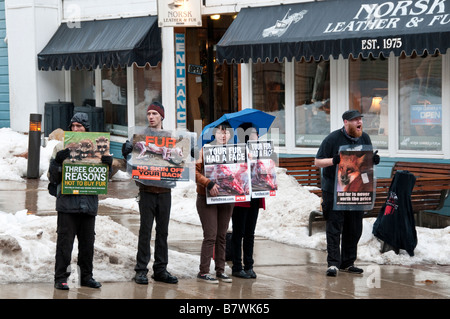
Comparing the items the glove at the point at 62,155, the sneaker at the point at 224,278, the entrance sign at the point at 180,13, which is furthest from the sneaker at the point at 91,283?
the entrance sign at the point at 180,13

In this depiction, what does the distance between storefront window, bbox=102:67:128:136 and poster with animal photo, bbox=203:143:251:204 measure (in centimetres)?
1053

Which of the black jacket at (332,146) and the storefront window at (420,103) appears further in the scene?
the storefront window at (420,103)

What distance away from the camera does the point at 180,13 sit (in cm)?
Result: 1631

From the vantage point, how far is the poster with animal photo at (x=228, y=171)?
8.24m

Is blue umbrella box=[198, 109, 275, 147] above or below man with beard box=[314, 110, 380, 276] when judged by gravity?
above

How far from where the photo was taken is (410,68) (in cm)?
1367

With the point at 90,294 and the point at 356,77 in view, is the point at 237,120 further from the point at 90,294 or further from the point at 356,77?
the point at 356,77

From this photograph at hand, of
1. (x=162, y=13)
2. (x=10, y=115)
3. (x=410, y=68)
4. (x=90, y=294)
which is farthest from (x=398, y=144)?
(x=10, y=115)

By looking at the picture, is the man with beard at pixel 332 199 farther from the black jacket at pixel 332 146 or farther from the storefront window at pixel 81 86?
the storefront window at pixel 81 86

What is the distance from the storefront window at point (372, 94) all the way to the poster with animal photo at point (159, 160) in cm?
669

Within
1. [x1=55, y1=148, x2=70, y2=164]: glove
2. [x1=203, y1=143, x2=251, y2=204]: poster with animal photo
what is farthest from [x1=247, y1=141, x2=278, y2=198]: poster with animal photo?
[x1=55, y1=148, x2=70, y2=164]: glove

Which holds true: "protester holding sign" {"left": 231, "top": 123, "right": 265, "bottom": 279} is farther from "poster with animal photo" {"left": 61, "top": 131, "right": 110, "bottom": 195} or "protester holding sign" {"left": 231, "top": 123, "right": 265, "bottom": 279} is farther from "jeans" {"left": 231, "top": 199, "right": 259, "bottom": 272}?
"poster with animal photo" {"left": 61, "top": 131, "right": 110, "bottom": 195}

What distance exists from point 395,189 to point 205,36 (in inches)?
370

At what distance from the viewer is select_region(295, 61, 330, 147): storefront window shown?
1501 cm
